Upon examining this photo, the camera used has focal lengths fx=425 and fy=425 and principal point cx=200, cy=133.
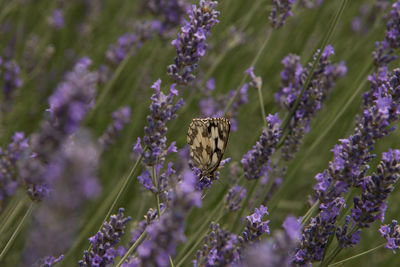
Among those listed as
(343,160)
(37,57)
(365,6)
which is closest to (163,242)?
(343,160)

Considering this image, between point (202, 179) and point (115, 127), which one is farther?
point (115, 127)

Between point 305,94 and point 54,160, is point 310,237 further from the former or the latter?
point 54,160

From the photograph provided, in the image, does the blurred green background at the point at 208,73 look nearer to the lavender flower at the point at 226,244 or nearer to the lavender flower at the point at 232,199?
the lavender flower at the point at 232,199

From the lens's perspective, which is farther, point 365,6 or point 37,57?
point 365,6

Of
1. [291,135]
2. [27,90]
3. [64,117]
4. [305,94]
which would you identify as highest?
[27,90]

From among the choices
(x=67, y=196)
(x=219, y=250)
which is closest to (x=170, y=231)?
(x=67, y=196)

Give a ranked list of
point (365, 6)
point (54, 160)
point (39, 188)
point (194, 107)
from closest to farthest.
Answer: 1. point (54, 160)
2. point (39, 188)
3. point (194, 107)
4. point (365, 6)

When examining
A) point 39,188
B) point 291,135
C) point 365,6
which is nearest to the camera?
point 39,188

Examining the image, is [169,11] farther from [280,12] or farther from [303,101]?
[303,101]

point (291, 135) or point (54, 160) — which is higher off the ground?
point (291, 135)
